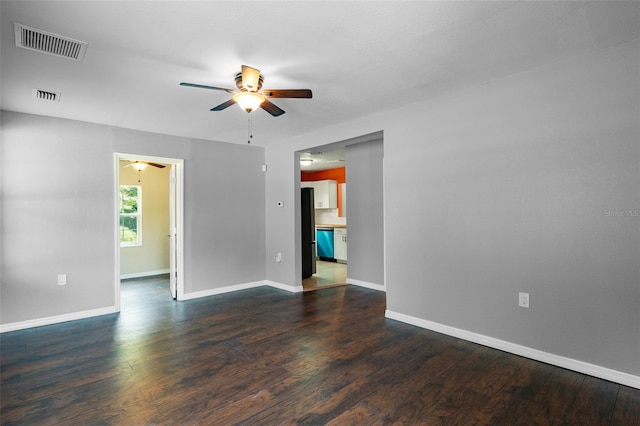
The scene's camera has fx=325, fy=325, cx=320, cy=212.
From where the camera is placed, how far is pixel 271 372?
8.75 ft

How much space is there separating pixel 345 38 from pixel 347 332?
2.81m

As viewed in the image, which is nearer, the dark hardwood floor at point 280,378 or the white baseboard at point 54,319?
the dark hardwood floor at point 280,378

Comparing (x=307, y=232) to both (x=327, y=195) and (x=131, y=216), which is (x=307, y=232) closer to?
(x=327, y=195)

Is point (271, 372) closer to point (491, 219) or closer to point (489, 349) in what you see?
point (489, 349)

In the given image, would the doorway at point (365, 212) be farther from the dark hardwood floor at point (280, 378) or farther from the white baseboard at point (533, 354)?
the white baseboard at point (533, 354)

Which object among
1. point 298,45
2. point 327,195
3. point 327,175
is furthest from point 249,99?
point 327,175

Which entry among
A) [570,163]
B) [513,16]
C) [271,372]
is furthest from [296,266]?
[513,16]

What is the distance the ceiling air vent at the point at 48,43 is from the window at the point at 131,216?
4.73m

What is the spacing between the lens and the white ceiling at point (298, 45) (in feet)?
6.47

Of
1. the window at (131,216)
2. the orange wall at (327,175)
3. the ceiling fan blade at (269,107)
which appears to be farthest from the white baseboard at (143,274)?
the ceiling fan blade at (269,107)

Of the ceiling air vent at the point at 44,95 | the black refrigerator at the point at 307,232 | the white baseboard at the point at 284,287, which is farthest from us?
the black refrigerator at the point at 307,232

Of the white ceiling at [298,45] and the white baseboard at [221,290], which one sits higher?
the white ceiling at [298,45]

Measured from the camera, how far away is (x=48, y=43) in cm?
228

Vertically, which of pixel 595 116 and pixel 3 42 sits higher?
pixel 3 42
